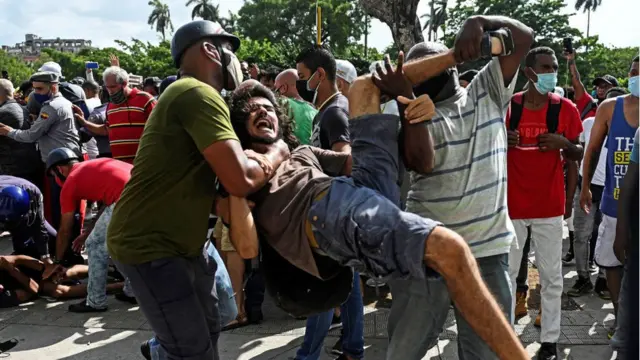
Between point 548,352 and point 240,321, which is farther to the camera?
point 240,321

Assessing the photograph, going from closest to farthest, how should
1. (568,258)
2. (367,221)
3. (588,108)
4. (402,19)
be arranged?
(367,221)
(568,258)
(588,108)
(402,19)

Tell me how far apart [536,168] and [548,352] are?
1.25 m

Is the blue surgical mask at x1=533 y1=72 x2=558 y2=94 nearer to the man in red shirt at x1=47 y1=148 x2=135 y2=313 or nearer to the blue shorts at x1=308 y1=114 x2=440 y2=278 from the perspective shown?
the blue shorts at x1=308 y1=114 x2=440 y2=278

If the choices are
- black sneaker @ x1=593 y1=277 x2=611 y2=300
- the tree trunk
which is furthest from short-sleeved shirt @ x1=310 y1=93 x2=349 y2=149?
the tree trunk

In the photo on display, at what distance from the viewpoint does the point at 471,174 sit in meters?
2.55

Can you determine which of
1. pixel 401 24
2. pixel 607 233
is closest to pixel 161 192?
pixel 607 233

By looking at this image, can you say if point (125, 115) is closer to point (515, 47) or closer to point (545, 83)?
point (545, 83)

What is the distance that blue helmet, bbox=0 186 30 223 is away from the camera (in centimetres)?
501

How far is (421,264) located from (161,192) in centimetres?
110

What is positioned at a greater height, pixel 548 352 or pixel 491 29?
pixel 491 29

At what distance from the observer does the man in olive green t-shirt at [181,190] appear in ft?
7.25

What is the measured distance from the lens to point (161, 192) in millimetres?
2336

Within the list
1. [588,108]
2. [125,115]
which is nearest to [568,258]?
[588,108]

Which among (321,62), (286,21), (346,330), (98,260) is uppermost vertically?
(286,21)
